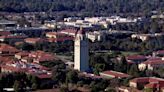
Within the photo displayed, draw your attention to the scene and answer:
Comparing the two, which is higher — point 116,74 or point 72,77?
point 72,77

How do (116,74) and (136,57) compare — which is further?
(136,57)

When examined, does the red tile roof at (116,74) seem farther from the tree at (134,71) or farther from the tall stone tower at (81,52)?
the tall stone tower at (81,52)

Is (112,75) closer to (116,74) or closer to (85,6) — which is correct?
(116,74)

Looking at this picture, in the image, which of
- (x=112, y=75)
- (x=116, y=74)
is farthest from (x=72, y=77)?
(x=116, y=74)

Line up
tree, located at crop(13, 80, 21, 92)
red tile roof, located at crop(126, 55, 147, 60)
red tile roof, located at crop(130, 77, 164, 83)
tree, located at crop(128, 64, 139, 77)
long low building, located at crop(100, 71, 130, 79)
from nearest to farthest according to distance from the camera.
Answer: tree, located at crop(13, 80, 21, 92), red tile roof, located at crop(130, 77, 164, 83), long low building, located at crop(100, 71, 130, 79), tree, located at crop(128, 64, 139, 77), red tile roof, located at crop(126, 55, 147, 60)

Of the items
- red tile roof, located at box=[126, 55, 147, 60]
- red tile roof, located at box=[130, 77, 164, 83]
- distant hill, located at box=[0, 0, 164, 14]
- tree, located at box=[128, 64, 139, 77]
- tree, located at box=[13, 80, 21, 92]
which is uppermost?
tree, located at box=[13, 80, 21, 92]

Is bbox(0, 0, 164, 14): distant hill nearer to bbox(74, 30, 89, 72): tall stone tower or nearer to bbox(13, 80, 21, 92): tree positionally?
bbox(74, 30, 89, 72): tall stone tower

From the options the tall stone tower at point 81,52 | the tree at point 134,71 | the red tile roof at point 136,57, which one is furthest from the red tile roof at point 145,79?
the red tile roof at point 136,57

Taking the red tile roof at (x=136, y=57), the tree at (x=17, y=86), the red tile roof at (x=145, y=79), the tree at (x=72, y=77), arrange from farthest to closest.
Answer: the red tile roof at (x=136, y=57) → the tree at (x=72, y=77) → the red tile roof at (x=145, y=79) → the tree at (x=17, y=86)

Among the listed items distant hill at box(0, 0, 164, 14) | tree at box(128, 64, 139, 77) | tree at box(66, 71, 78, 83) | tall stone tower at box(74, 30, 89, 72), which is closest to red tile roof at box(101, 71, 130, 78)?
tree at box(128, 64, 139, 77)
